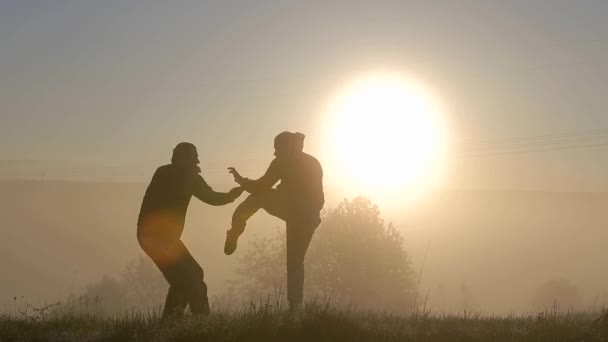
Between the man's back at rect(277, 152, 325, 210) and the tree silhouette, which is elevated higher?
the tree silhouette

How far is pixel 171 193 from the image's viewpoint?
12.7m

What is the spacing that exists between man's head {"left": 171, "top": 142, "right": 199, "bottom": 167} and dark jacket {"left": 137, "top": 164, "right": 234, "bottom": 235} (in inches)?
3.9

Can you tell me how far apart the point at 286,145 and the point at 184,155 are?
2.03 meters

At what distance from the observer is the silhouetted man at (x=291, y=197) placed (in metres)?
13.6

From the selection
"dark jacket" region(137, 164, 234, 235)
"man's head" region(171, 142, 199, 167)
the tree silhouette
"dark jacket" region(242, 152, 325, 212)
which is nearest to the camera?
"dark jacket" region(137, 164, 234, 235)

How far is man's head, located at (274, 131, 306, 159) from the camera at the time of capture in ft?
45.4

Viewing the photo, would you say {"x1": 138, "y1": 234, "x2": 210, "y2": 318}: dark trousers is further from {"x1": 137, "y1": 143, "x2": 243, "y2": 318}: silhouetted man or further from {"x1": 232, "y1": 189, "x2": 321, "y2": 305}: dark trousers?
{"x1": 232, "y1": 189, "x2": 321, "y2": 305}: dark trousers

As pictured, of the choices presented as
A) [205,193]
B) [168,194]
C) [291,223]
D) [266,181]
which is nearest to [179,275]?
[168,194]

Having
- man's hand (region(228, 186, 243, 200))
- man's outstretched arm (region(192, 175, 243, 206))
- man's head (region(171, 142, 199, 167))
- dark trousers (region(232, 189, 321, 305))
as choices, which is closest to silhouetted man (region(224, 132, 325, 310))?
dark trousers (region(232, 189, 321, 305))

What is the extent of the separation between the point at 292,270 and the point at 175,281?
7.62ft

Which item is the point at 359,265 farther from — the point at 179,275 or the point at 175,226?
the point at 179,275

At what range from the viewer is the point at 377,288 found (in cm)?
5866

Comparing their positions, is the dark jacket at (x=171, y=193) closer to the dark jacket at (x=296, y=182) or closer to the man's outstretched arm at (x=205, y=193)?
the man's outstretched arm at (x=205, y=193)

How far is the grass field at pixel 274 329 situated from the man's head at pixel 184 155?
2787 mm
